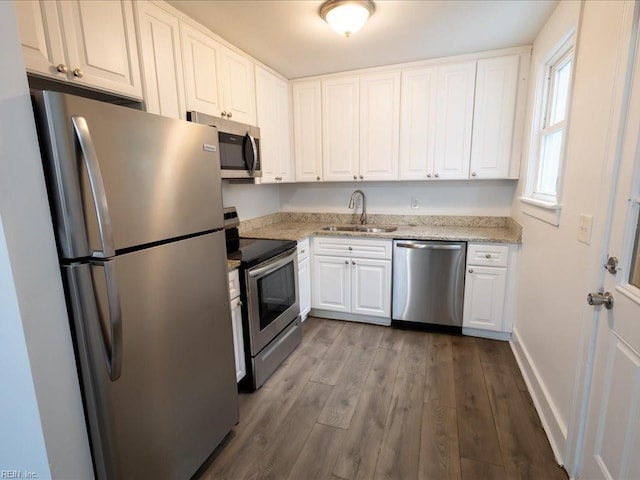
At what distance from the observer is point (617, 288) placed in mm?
1155

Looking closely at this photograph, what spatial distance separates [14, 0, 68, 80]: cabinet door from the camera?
47.1 inches

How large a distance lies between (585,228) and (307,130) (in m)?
2.56

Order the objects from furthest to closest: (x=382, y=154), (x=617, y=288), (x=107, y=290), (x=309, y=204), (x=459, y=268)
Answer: (x=309, y=204) < (x=382, y=154) < (x=459, y=268) < (x=617, y=288) < (x=107, y=290)

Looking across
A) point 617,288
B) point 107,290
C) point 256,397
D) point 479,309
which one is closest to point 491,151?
point 479,309

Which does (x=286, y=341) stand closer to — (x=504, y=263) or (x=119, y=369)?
(x=119, y=369)

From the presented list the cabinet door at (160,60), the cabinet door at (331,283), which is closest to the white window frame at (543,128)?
the cabinet door at (331,283)

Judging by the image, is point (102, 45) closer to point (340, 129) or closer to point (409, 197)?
point (340, 129)

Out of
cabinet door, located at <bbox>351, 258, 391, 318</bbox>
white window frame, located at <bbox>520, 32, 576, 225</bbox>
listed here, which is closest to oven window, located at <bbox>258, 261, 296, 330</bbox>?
cabinet door, located at <bbox>351, 258, 391, 318</bbox>

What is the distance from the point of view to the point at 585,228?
138 centimetres

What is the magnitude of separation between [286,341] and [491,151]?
2388mm

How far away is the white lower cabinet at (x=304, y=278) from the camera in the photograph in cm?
290

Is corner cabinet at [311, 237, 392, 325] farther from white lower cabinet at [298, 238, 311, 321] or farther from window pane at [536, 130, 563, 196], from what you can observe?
window pane at [536, 130, 563, 196]

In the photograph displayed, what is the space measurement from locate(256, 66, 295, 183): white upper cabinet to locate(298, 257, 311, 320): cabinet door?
858mm

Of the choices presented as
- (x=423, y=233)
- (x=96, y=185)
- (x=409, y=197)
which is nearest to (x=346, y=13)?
(x=96, y=185)
